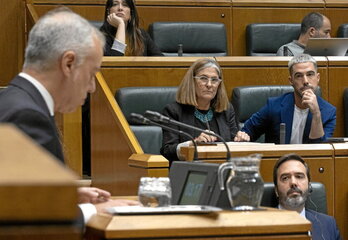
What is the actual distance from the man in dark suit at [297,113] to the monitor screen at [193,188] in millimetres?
1865

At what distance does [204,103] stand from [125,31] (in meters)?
0.96

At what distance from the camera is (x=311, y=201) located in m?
2.77

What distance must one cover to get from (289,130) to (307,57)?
323mm

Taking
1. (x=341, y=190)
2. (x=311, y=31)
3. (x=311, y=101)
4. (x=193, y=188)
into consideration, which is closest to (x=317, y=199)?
(x=341, y=190)

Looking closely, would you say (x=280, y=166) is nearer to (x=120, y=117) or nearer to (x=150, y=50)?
(x=120, y=117)

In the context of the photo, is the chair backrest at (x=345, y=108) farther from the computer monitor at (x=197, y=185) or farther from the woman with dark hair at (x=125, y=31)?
the computer monitor at (x=197, y=185)

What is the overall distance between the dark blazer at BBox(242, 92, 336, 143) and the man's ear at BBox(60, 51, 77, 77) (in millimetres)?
2117

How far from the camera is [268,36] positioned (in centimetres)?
481

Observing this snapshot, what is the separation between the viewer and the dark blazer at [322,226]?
2.62 m

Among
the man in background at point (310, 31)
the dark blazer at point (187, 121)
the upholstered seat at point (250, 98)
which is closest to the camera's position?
the dark blazer at point (187, 121)

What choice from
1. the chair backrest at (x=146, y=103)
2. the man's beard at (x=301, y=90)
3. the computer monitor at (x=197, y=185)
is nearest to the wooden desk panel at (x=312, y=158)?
the man's beard at (x=301, y=90)

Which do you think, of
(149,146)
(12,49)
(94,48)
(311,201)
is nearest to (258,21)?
(12,49)

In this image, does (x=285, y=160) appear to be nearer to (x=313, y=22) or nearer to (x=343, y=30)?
(x=313, y=22)

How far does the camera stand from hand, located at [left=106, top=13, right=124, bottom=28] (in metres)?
4.07
